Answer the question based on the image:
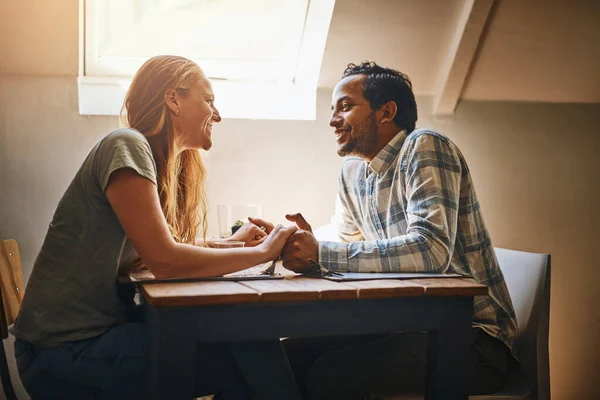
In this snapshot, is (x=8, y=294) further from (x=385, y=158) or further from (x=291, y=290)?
(x=385, y=158)

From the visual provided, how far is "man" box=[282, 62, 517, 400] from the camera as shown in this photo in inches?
67.3

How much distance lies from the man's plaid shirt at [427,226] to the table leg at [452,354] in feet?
0.81

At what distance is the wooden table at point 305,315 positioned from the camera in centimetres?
128

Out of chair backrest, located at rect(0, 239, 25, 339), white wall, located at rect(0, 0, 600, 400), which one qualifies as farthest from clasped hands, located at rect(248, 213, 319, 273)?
white wall, located at rect(0, 0, 600, 400)

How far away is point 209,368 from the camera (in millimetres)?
1553

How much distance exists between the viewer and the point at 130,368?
1.50 metres

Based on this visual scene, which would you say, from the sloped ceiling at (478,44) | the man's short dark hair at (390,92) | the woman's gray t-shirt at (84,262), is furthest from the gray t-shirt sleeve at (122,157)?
the sloped ceiling at (478,44)

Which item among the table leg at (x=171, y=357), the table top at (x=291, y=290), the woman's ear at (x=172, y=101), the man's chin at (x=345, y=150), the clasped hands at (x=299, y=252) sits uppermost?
the woman's ear at (x=172, y=101)

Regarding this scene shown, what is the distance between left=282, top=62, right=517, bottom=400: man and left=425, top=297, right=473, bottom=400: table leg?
0.07 m

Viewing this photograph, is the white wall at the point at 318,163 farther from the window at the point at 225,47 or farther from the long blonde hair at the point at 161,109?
the long blonde hair at the point at 161,109

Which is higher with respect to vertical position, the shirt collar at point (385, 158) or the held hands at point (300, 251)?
the shirt collar at point (385, 158)

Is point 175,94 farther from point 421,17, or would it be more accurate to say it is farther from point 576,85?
point 576,85

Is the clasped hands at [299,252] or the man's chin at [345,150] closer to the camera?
the clasped hands at [299,252]

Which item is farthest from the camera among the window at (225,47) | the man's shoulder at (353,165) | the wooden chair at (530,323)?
the window at (225,47)
